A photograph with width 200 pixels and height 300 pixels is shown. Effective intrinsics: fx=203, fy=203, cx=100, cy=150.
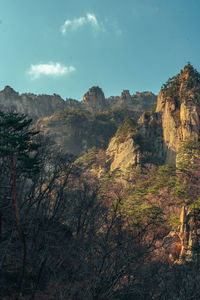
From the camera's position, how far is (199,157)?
38.3 metres

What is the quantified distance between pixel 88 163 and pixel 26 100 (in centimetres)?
7148

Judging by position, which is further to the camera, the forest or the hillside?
the hillside

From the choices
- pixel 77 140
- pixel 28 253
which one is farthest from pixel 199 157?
pixel 77 140

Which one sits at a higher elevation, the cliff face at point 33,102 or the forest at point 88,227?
the cliff face at point 33,102

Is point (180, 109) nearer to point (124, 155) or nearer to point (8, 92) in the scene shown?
point (124, 155)

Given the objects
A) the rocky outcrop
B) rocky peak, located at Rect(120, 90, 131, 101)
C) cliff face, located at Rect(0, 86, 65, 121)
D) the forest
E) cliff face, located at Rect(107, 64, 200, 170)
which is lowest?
the forest

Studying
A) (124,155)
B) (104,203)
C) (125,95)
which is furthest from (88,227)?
(125,95)

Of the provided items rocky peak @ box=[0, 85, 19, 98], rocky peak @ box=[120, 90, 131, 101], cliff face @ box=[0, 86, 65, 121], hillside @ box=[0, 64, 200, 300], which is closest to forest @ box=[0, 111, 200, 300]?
hillside @ box=[0, 64, 200, 300]

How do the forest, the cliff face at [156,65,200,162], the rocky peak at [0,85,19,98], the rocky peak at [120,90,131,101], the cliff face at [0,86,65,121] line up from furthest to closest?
the rocky peak at [120,90,131,101] → the rocky peak at [0,85,19,98] → the cliff face at [0,86,65,121] → the cliff face at [156,65,200,162] → the forest

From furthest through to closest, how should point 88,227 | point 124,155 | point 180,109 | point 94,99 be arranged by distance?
point 94,99
point 180,109
point 124,155
point 88,227

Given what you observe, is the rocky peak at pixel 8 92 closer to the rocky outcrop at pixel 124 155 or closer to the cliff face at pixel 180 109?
the rocky outcrop at pixel 124 155

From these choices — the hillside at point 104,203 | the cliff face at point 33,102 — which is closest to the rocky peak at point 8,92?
the cliff face at point 33,102

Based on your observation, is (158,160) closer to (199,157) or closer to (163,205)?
(199,157)

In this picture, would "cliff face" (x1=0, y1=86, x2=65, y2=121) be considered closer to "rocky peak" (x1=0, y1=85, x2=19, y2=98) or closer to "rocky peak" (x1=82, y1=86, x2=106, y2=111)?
"rocky peak" (x1=0, y1=85, x2=19, y2=98)
